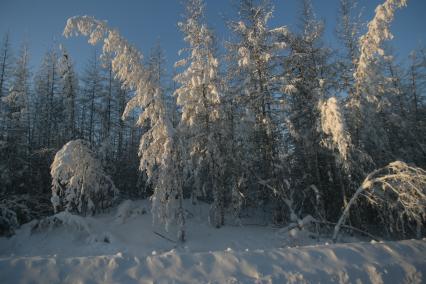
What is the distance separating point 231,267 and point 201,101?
1011 cm

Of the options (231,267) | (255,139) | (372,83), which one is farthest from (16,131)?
(372,83)

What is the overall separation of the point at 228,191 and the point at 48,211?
10858 mm

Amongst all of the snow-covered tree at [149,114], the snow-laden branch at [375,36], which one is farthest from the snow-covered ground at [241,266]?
the snow-laden branch at [375,36]

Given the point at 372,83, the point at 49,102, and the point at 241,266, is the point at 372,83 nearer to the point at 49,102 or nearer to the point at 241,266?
the point at 241,266

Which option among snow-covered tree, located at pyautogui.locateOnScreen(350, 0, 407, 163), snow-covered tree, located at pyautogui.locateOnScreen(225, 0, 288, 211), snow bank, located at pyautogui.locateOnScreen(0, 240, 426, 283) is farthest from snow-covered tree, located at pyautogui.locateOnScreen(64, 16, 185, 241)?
snow-covered tree, located at pyautogui.locateOnScreen(350, 0, 407, 163)

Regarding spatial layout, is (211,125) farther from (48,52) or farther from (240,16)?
(48,52)

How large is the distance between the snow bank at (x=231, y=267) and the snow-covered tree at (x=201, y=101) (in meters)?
8.10

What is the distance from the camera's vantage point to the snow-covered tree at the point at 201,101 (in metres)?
14.6

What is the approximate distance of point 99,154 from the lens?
59.0ft

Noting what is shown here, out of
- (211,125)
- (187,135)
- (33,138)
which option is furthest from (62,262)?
(33,138)

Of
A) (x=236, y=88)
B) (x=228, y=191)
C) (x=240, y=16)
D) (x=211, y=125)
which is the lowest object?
(x=228, y=191)

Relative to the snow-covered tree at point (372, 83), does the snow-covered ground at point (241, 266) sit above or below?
below

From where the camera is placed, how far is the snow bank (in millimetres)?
5910

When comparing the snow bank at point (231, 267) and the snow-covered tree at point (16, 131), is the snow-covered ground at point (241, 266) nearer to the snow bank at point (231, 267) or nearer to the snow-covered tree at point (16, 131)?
the snow bank at point (231, 267)
